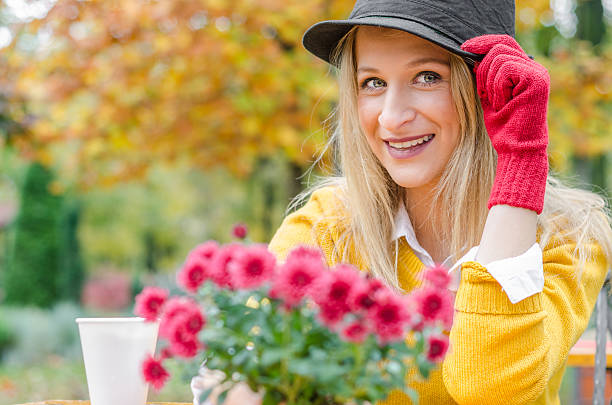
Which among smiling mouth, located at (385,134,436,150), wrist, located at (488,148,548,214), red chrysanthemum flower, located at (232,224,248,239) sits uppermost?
smiling mouth, located at (385,134,436,150)

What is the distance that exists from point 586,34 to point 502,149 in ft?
28.1

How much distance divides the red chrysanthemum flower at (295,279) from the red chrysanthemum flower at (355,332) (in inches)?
2.7

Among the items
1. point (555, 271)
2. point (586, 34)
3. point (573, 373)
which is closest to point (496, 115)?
point (555, 271)

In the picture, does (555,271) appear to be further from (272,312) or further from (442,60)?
(272,312)

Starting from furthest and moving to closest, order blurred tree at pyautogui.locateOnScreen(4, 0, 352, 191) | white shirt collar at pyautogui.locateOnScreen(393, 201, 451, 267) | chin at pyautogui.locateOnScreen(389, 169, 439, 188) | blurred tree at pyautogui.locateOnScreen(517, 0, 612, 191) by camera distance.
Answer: blurred tree at pyautogui.locateOnScreen(517, 0, 612, 191) → blurred tree at pyautogui.locateOnScreen(4, 0, 352, 191) → white shirt collar at pyautogui.locateOnScreen(393, 201, 451, 267) → chin at pyautogui.locateOnScreen(389, 169, 439, 188)

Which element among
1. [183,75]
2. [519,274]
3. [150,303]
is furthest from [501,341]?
[183,75]

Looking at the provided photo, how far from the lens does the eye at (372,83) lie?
1967 mm

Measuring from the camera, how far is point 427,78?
1910 millimetres

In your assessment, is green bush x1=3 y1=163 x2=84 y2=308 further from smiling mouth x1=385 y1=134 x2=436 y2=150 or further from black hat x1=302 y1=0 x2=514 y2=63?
black hat x1=302 y1=0 x2=514 y2=63

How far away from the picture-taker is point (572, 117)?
20.6 ft

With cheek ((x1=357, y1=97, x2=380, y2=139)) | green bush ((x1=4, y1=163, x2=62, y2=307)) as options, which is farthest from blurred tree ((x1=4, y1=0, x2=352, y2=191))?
green bush ((x1=4, y1=163, x2=62, y2=307))

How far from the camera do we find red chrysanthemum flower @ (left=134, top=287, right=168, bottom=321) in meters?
0.94

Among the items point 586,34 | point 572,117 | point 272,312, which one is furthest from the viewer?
point 586,34

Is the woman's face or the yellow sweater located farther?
the woman's face
